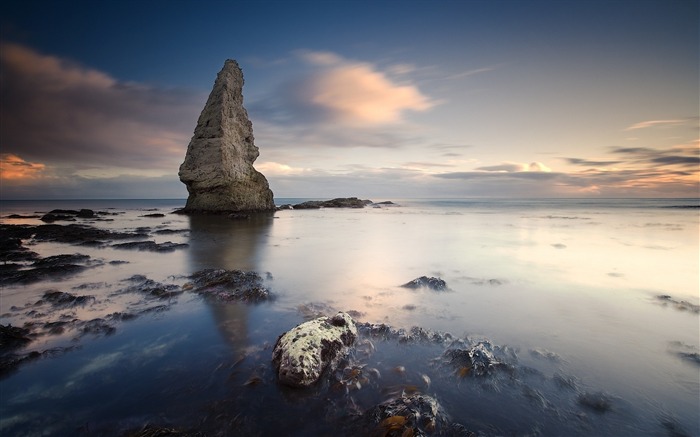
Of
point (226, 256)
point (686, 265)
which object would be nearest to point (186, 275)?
point (226, 256)

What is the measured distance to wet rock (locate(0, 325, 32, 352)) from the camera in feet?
17.2

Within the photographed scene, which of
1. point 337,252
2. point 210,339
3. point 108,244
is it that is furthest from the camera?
point 108,244

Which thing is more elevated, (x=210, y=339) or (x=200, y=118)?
(x=200, y=118)

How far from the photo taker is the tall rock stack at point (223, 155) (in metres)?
35.2

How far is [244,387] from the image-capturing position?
415cm

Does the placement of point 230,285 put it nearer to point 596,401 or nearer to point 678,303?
point 596,401

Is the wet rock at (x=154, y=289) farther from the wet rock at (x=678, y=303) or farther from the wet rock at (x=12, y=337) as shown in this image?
the wet rock at (x=678, y=303)

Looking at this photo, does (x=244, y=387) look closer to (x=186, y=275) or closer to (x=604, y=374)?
(x=604, y=374)

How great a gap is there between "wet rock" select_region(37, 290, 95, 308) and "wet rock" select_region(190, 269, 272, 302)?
2.42m

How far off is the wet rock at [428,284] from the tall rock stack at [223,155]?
31.4 metres

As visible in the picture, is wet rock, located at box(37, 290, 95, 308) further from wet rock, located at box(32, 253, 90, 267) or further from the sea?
wet rock, located at box(32, 253, 90, 267)

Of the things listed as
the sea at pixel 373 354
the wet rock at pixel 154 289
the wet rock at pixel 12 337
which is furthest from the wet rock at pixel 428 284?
the wet rock at pixel 12 337

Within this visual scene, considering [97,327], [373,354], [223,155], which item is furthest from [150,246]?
[223,155]

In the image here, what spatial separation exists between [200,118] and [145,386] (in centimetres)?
3986
